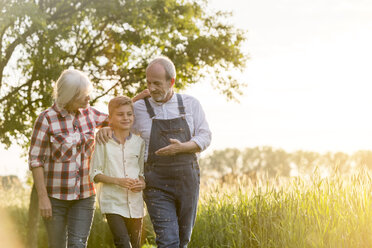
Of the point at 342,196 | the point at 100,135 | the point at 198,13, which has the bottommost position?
the point at 342,196

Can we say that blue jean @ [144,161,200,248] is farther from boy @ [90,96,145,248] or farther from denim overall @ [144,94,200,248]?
Result: boy @ [90,96,145,248]

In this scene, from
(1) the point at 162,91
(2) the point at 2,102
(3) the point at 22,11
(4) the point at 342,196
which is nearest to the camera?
(1) the point at 162,91

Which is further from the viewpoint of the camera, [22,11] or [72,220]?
[22,11]

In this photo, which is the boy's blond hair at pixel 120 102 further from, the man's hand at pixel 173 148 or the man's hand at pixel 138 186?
the man's hand at pixel 138 186

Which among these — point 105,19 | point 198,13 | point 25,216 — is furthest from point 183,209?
point 25,216

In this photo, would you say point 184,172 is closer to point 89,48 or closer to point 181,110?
point 181,110

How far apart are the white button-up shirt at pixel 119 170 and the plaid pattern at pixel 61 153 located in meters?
0.14

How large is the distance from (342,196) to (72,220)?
3.00 metres

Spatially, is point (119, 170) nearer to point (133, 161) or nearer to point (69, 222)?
point (133, 161)

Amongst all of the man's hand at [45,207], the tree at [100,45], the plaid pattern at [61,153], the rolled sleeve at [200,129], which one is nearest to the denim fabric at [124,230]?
the plaid pattern at [61,153]

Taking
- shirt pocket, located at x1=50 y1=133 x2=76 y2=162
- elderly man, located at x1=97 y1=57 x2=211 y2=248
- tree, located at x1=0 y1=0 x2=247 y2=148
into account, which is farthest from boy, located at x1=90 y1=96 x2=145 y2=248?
tree, located at x1=0 y1=0 x2=247 y2=148

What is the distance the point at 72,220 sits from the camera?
4.23m

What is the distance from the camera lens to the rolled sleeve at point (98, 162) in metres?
4.29

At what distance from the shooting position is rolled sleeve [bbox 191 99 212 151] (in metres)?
4.23
